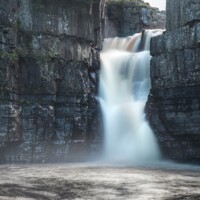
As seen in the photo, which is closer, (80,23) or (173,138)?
(173,138)

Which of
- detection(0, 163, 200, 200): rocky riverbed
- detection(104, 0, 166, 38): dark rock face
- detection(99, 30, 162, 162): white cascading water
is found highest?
detection(104, 0, 166, 38): dark rock face

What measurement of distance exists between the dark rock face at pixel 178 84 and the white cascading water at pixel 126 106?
1084mm

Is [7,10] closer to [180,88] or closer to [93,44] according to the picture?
[93,44]

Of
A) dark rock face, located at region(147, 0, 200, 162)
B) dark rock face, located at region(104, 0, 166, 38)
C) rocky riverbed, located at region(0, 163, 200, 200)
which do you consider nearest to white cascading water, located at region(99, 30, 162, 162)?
dark rock face, located at region(147, 0, 200, 162)

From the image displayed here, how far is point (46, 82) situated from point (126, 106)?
587cm

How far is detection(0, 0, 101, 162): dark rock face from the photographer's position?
2505cm

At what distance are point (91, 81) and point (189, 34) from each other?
7.74 meters

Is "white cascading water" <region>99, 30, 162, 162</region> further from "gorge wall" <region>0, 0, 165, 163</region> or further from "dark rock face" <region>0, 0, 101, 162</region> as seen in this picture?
"dark rock face" <region>0, 0, 101, 162</region>

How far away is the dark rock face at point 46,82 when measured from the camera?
82.2 ft

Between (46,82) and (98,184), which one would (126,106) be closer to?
(46,82)

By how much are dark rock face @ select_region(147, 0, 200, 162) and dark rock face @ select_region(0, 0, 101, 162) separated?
14.8ft

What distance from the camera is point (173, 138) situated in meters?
26.0

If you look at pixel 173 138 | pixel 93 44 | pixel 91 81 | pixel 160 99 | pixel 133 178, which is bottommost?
pixel 133 178

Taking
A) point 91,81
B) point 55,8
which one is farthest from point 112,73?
point 55,8
